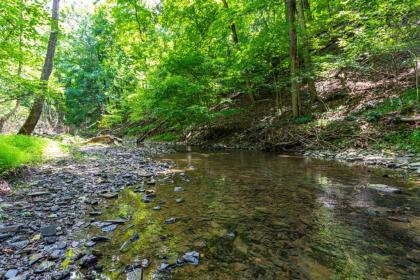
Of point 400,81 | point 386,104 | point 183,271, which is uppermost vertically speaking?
point 400,81

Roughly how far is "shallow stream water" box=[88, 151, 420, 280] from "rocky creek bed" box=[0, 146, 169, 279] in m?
0.25

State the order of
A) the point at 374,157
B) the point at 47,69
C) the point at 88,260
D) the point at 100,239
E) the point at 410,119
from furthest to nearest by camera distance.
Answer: the point at 47,69 → the point at 410,119 → the point at 374,157 → the point at 100,239 → the point at 88,260

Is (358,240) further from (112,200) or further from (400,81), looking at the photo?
(400,81)

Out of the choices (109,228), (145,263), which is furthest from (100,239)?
(145,263)

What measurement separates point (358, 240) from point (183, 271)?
210cm

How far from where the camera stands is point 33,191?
4.86 meters

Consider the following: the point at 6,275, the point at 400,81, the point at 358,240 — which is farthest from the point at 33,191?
the point at 400,81

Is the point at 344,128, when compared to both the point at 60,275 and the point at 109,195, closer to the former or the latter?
the point at 109,195

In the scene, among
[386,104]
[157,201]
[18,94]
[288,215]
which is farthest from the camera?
[386,104]

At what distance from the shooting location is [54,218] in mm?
3727

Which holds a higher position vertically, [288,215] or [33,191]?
[33,191]

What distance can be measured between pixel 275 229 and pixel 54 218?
323 cm

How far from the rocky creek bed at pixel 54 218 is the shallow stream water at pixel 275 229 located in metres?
0.25

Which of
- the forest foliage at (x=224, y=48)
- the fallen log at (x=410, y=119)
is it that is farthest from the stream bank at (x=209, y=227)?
the forest foliage at (x=224, y=48)
